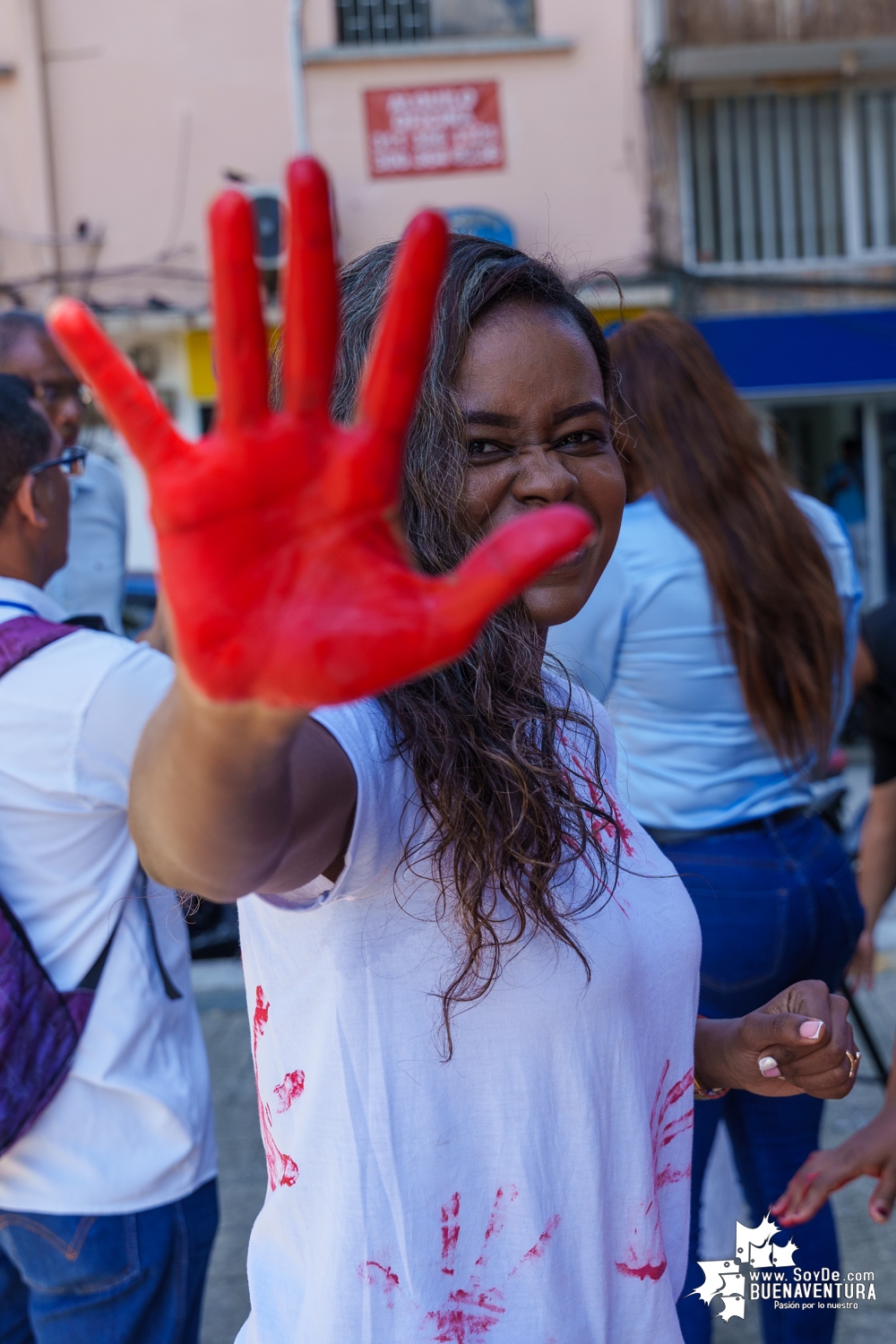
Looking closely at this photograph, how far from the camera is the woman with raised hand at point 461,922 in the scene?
2.95 feet

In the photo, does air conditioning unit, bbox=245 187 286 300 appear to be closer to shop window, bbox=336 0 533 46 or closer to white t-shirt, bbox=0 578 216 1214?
shop window, bbox=336 0 533 46

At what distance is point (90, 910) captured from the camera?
1.80 m

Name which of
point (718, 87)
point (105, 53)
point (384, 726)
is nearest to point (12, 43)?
point (105, 53)

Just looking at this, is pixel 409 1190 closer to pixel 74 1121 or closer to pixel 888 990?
pixel 74 1121

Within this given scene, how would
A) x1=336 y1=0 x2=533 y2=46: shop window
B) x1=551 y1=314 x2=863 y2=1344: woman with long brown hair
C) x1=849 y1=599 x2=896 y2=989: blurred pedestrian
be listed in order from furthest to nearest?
1. x1=336 y1=0 x2=533 y2=46: shop window
2. x1=849 y1=599 x2=896 y2=989: blurred pedestrian
3. x1=551 y1=314 x2=863 y2=1344: woman with long brown hair

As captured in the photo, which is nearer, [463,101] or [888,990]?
[888,990]

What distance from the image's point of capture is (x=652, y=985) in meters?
1.21

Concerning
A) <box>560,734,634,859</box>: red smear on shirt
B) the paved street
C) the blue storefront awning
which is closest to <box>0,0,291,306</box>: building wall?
the blue storefront awning

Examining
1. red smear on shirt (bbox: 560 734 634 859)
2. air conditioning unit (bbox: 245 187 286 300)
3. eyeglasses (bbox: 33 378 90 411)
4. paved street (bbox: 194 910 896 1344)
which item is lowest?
paved street (bbox: 194 910 896 1344)

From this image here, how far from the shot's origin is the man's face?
10.4ft

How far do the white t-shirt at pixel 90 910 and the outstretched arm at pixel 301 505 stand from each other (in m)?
1.04

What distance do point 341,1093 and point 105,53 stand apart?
10.9 metres

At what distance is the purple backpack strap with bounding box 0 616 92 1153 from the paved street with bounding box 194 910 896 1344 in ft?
4.81
